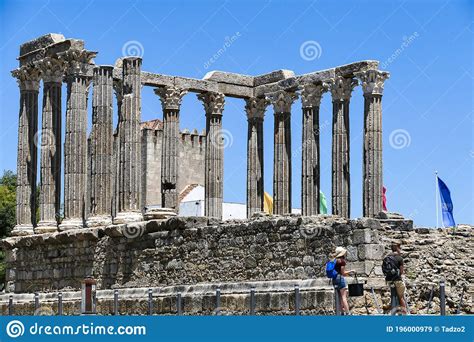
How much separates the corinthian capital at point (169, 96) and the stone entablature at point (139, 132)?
0.12 feet

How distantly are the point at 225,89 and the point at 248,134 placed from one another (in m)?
2.20

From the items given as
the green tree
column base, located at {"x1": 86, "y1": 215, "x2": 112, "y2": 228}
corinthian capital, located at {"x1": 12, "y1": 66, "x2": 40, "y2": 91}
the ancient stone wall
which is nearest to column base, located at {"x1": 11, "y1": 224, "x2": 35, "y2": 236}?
column base, located at {"x1": 86, "y1": 215, "x2": 112, "y2": 228}

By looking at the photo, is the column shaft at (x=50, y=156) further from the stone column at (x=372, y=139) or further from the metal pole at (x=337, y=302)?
the metal pole at (x=337, y=302)

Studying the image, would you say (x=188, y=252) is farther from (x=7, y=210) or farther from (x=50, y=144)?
(x=7, y=210)

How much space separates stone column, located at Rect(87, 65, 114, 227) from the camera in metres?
40.6

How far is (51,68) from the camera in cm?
4197

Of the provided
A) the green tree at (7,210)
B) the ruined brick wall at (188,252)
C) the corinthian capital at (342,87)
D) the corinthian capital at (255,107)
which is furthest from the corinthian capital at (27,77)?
the green tree at (7,210)

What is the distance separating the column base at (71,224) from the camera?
40.6m

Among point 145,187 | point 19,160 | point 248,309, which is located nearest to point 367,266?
point 248,309

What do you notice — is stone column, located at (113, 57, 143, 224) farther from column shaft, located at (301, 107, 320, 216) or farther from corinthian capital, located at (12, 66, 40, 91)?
column shaft, located at (301, 107, 320, 216)

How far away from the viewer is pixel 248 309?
30.0 meters

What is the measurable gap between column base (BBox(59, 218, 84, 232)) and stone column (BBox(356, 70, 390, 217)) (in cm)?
933

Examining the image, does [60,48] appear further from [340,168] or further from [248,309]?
[248,309]

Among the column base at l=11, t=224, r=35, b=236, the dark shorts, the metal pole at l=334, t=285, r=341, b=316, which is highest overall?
the column base at l=11, t=224, r=35, b=236
